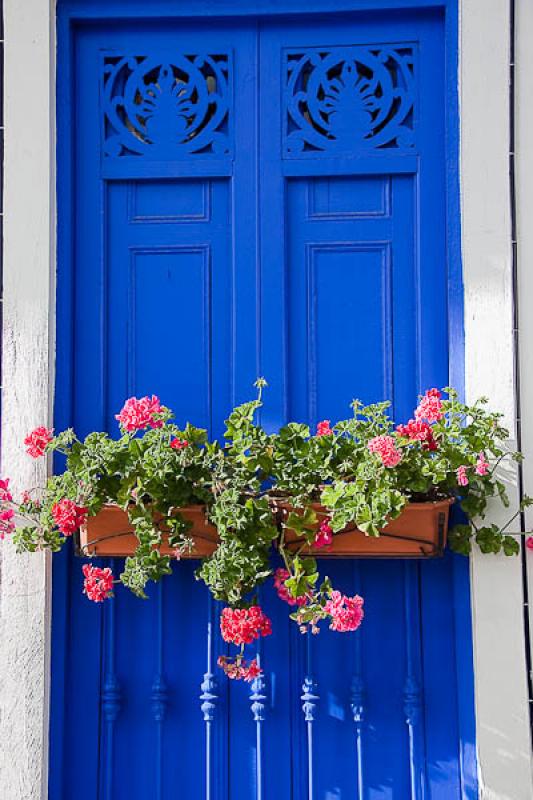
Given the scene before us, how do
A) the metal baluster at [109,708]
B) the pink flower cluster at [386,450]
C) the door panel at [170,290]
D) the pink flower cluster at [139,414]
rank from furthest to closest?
the door panel at [170,290]
the metal baluster at [109,708]
the pink flower cluster at [139,414]
the pink flower cluster at [386,450]

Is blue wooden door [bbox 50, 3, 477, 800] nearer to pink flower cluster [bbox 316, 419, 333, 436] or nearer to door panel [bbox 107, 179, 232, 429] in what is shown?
door panel [bbox 107, 179, 232, 429]

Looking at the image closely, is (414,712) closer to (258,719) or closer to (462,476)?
(258,719)

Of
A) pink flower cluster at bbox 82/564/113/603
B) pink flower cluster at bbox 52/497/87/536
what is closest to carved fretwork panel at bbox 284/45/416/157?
pink flower cluster at bbox 52/497/87/536

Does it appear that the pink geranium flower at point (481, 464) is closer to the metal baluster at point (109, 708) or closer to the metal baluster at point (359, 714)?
the metal baluster at point (359, 714)

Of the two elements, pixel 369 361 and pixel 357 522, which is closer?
pixel 357 522

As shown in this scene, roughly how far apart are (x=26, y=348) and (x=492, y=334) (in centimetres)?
127

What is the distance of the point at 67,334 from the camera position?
124 inches

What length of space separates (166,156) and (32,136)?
1.23 ft

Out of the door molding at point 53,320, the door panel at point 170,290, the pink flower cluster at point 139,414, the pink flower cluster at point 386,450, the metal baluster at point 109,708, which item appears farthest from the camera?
the door panel at point 170,290

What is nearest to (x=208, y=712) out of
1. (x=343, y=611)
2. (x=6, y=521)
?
(x=343, y=611)

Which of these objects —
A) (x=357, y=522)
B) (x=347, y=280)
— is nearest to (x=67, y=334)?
(x=347, y=280)

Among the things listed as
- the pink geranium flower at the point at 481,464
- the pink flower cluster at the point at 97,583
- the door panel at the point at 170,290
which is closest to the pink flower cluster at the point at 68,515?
the pink flower cluster at the point at 97,583

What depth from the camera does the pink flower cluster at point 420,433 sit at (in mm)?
2791

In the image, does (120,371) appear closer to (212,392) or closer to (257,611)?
(212,392)
